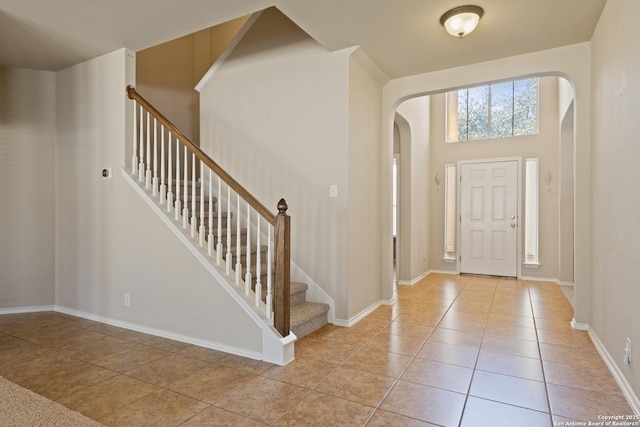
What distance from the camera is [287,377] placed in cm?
238

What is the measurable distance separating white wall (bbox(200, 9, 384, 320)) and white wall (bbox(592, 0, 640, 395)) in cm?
199

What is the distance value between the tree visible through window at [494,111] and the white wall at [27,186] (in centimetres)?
603

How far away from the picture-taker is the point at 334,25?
299cm

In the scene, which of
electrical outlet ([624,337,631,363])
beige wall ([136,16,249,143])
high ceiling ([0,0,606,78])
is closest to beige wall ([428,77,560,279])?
high ceiling ([0,0,606,78])

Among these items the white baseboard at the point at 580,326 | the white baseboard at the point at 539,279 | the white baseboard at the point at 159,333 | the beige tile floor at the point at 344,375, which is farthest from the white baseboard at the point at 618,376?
the white baseboard at the point at 539,279

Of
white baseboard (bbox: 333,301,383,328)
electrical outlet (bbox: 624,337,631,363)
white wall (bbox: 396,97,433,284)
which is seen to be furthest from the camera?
white wall (bbox: 396,97,433,284)

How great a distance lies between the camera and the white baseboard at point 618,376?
1.97 metres

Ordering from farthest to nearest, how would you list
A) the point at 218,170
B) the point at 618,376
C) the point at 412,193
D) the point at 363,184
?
the point at 412,193 → the point at 363,184 → the point at 218,170 → the point at 618,376

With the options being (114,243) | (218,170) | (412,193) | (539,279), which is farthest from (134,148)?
(539,279)

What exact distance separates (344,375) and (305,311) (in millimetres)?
931

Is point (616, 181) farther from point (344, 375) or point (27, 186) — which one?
point (27, 186)

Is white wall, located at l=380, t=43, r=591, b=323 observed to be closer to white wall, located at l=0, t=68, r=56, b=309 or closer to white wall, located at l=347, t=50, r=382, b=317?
white wall, located at l=347, t=50, r=382, b=317

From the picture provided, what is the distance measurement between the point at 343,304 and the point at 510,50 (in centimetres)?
294

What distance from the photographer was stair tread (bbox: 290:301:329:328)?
3.04 m
